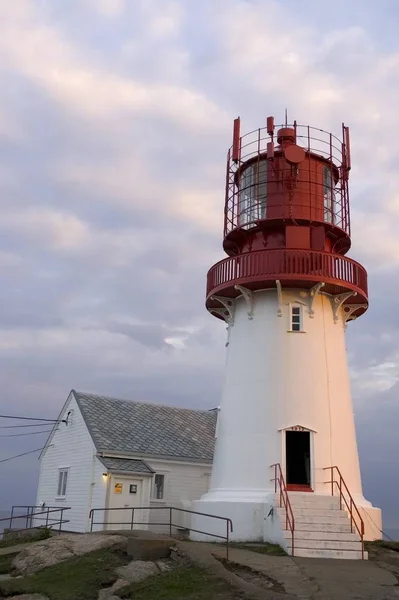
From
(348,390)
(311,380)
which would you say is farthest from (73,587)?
(348,390)

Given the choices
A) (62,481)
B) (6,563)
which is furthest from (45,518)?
(6,563)

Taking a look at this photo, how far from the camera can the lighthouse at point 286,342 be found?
19797mm

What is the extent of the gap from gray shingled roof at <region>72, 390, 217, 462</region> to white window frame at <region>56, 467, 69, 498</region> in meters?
2.42

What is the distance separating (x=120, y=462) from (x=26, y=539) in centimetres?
425

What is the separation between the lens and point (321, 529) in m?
17.7

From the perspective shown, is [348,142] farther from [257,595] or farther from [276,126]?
[257,595]

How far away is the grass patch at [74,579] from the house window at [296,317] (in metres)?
8.91

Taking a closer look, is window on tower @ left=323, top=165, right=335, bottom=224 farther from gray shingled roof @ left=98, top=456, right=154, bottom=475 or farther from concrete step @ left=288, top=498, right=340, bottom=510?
gray shingled roof @ left=98, top=456, right=154, bottom=475

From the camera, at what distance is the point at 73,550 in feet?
54.2

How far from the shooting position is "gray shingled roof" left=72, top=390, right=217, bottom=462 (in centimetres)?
2639

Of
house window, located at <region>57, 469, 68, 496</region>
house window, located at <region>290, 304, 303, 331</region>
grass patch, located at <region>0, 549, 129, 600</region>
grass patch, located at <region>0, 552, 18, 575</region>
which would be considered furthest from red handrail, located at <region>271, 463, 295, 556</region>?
house window, located at <region>57, 469, 68, 496</region>

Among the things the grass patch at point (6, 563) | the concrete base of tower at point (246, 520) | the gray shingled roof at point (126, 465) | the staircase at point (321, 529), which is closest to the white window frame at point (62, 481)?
the gray shingled roof at point (126, 465)

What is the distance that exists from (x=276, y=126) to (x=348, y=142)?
2.54 metres

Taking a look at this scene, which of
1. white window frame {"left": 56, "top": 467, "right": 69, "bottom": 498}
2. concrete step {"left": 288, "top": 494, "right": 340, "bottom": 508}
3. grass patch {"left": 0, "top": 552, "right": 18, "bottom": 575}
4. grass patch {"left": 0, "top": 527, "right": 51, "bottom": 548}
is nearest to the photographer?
grass patch {"left": 0, "top": 552, "right": 18, "bottom": 575}
